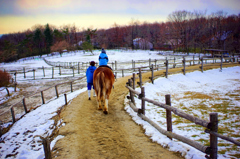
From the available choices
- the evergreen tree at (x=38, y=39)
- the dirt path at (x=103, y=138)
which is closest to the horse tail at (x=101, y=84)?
the dirt path at (x=103, y=138)

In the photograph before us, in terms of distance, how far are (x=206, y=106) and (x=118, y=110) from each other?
460cm

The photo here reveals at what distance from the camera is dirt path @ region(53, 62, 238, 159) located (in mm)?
3641

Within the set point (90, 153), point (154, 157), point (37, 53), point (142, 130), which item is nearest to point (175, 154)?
point (154, 157)

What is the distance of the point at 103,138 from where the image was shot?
14.5 feet

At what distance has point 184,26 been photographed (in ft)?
175

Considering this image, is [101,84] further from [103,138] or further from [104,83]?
[103,138]

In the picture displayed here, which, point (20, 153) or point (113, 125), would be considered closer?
point (20, 153)

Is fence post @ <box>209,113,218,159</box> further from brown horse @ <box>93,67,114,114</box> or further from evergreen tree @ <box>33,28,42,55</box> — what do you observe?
evergreen tree @ <box>33,28,42,55</box>

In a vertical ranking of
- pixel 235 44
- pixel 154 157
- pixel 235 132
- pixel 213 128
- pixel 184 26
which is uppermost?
pixel 184 26

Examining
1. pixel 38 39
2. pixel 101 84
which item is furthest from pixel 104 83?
pixel 38 39

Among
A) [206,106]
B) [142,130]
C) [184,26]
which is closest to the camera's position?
[142,130]

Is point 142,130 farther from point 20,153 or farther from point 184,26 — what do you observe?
point 184,26

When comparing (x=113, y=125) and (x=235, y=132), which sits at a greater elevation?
(x=113, y=125)

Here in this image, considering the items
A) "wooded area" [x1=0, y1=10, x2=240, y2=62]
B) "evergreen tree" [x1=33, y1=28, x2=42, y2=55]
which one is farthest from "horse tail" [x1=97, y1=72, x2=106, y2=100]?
"evergreen tree" [x1=33, y1=28, x2=42, y2=55]
